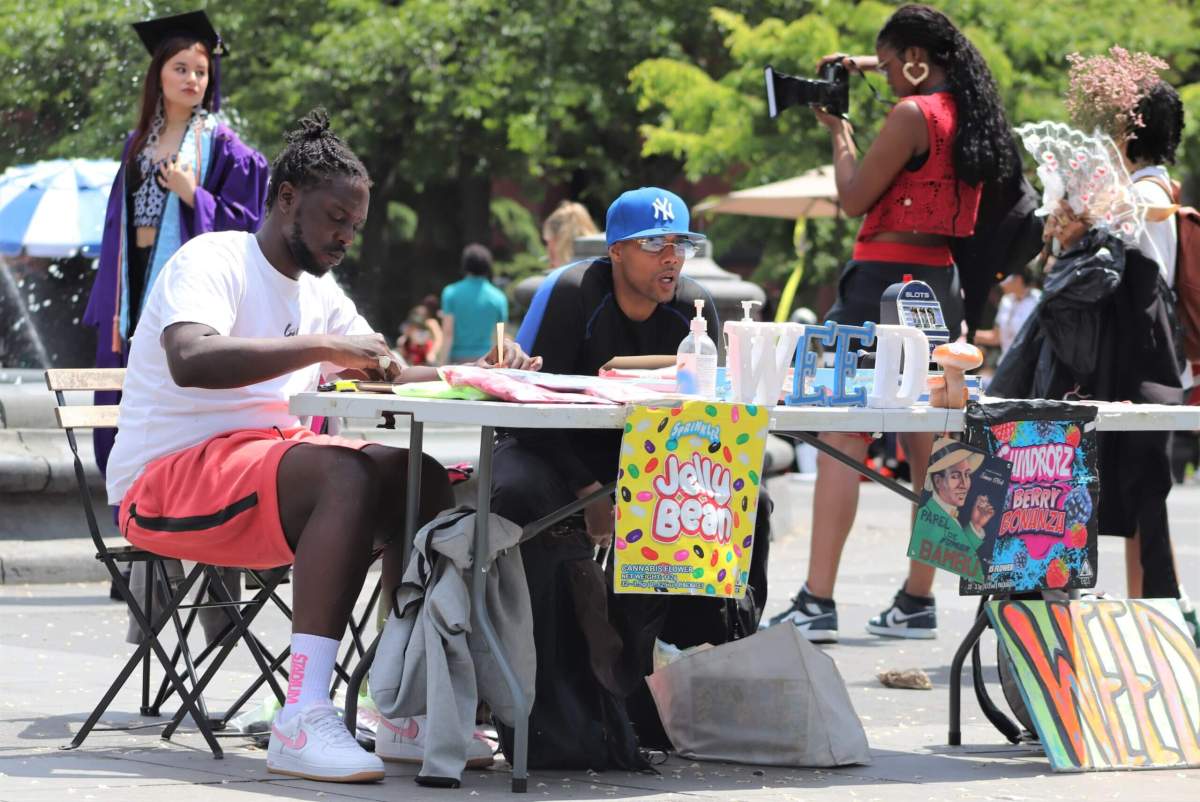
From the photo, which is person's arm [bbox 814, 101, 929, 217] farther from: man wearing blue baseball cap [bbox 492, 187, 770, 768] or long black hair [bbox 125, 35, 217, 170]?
long black hair [bbox 125, 35, 217, 170]

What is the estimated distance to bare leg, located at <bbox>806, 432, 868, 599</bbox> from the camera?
23.2 ft

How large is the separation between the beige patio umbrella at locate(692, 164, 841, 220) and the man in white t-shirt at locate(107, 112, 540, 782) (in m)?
12.3

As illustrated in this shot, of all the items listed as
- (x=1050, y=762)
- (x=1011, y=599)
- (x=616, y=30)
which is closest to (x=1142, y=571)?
(x=1011, y=599)

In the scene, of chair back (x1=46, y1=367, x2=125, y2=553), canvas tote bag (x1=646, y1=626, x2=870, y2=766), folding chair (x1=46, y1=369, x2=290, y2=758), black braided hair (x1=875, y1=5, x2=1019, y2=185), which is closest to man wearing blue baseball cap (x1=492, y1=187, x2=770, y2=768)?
canvas tote bag (x1=646, y1=626, x2=870, y2=766)

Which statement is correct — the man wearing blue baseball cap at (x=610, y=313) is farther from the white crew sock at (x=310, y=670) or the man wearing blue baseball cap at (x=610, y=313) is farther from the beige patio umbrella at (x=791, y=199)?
the beige patio umbrella at (x=791, y=199)

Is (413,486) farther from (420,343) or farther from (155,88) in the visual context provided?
(420,343)

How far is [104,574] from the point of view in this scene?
331 inches

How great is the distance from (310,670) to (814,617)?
2.89 metres

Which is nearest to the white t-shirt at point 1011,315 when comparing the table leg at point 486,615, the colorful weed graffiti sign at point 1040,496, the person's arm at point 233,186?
the person's arm at point 233,186

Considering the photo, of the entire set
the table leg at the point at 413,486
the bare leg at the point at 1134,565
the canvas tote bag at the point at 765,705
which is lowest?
the canvas tote bag at the point at 765,705

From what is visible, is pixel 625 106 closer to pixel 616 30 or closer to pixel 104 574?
pixel 616 30

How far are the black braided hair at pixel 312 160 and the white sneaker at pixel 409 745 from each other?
4.29 feet

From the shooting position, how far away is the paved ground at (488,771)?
4477 mm

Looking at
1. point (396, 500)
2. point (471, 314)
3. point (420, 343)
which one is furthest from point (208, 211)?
point (420, 343)
